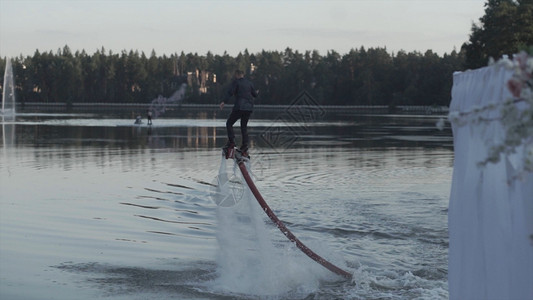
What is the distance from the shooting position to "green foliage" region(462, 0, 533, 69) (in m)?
82.6

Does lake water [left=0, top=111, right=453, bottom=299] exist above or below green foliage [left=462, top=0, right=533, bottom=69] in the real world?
below

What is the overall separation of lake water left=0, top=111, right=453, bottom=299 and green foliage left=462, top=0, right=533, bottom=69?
2146 inches

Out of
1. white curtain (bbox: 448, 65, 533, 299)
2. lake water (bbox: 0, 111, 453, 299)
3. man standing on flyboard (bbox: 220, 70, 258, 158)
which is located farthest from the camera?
man standing on flyboard (bbox: 220, 70, 258, 158)

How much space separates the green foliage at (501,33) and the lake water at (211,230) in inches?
2146

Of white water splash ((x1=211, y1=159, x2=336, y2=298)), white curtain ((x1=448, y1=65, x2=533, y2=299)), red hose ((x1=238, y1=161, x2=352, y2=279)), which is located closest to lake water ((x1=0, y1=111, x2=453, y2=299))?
white water splash ((x1=211, y1=159, x2=336, y2=298))

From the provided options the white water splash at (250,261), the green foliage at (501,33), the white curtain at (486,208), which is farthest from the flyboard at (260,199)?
the green foliage at (501,33)

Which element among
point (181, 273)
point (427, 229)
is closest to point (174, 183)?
point (427, 229)

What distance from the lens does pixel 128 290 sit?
1166 centimetres

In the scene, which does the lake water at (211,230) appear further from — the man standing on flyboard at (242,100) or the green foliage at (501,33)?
the green foliage at (501,33)

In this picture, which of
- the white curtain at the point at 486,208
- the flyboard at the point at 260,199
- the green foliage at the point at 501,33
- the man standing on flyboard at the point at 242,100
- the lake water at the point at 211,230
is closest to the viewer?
the white curtain at the point at 486,208

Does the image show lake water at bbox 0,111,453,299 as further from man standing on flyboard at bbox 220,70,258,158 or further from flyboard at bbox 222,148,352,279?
man standing on flyboard at bbox 220,70,258,158

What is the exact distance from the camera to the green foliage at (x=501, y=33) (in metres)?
82.6

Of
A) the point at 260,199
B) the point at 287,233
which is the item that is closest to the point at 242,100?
the point at 260,199

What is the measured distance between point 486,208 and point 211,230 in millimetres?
11717
